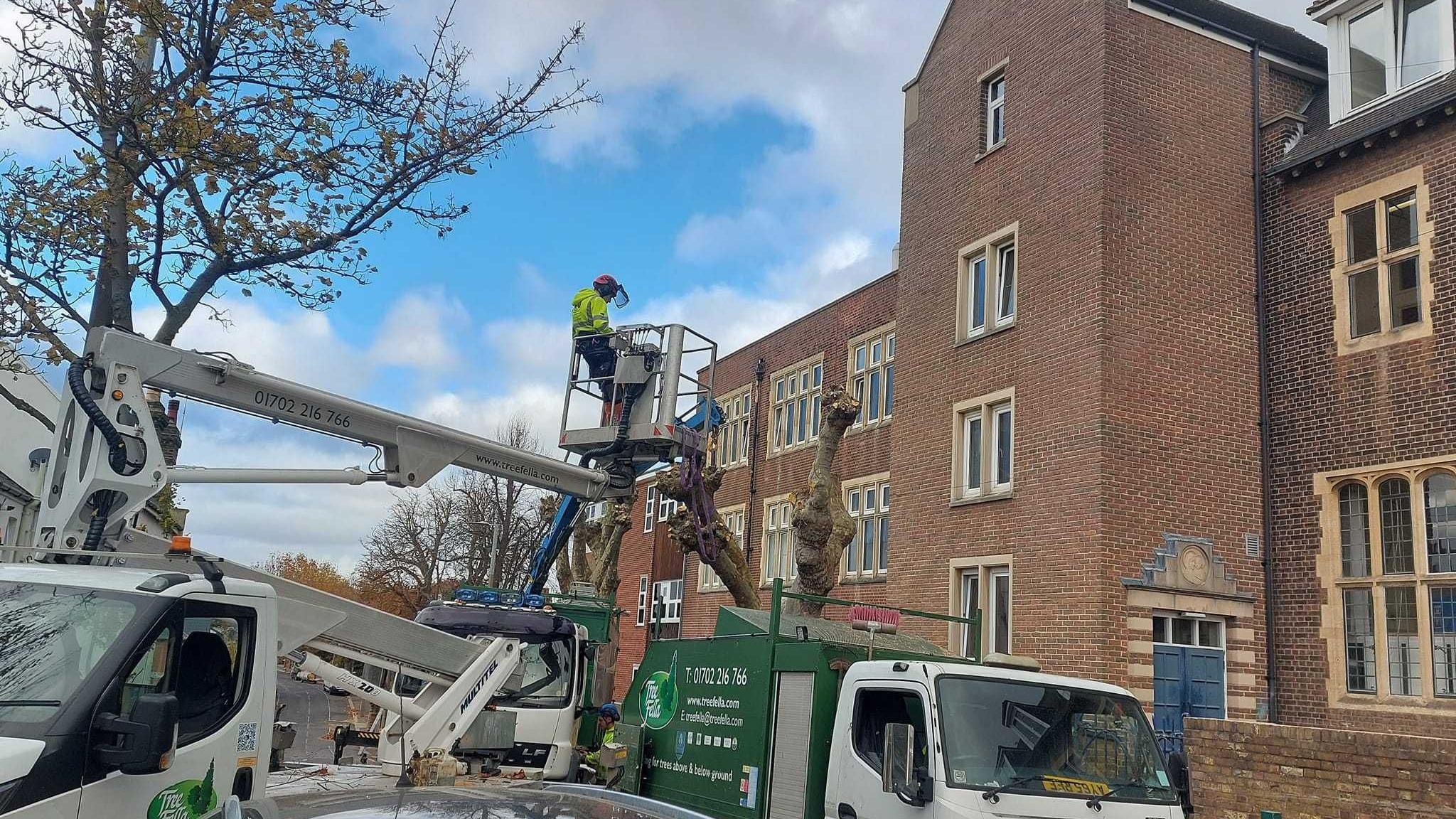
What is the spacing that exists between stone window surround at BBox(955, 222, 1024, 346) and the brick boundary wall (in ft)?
22.5

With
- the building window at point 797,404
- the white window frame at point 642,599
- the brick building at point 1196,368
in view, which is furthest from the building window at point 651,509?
the brick building at point 1196,368

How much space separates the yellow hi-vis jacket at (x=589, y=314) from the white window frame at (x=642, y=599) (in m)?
25.3

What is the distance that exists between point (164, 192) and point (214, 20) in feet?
5.97

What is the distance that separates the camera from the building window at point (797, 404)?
27.9 m

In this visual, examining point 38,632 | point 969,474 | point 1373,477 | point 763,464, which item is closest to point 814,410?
point 763,464

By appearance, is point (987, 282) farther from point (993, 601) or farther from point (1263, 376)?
point (993, 601)

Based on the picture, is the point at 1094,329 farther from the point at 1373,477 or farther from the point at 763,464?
the point at 763,464

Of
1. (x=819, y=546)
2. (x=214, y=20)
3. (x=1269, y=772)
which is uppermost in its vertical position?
(x=214, y=20)

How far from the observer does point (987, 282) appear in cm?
1756

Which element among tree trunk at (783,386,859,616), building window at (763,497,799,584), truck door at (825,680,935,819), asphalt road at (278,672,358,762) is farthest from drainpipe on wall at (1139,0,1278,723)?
building window at (763,497,799,584)

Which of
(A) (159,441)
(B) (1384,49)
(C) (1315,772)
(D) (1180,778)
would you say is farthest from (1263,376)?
(A) (159,441)

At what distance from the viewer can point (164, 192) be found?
1109 cm

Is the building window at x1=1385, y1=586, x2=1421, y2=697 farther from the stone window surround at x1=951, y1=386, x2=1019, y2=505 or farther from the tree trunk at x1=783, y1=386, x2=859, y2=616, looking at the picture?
the tree trunk at x1=783, y1=386, x2=859, y2=616

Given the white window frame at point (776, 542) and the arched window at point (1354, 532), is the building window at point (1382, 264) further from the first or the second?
the white window frame at point (776, 542)
